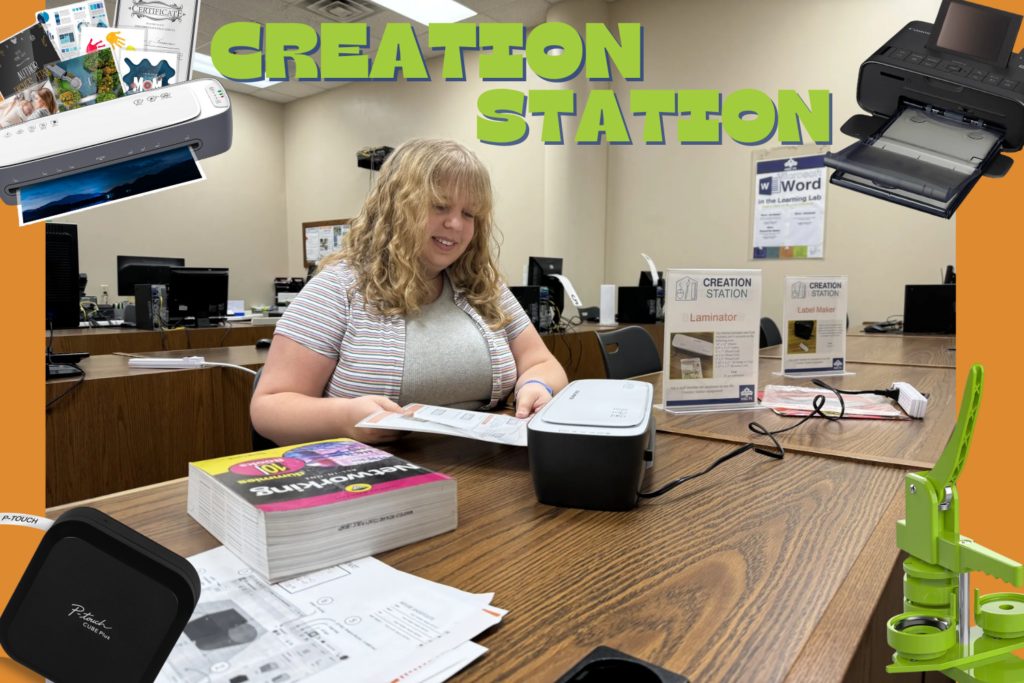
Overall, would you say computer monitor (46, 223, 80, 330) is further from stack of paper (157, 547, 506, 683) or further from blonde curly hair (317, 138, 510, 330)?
stack of paper (157, 547, 506, 683)

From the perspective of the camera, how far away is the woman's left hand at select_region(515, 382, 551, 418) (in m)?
1.15

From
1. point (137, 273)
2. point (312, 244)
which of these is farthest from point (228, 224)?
point (137, 273)

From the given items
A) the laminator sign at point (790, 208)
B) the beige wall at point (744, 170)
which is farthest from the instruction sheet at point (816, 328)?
the laminator sign at point (790, 208)

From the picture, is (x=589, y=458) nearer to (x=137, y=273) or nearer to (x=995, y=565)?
(x=995, y=565)

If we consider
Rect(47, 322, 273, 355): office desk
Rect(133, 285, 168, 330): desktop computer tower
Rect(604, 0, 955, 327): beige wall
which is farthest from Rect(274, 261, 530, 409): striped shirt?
Rect(604, 0, 955, 327): beige wall

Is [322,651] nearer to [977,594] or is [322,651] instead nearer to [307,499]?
[307,499]

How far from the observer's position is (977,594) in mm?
447

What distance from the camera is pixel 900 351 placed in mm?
2438

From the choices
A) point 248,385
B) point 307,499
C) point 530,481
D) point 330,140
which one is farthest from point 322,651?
point 330,140

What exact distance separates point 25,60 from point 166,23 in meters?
0.07

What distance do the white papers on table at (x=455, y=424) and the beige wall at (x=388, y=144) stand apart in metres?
3.70

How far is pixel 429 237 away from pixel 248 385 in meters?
1.19

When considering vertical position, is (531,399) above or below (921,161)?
below

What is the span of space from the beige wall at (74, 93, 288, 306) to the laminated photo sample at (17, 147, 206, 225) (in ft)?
20.4
